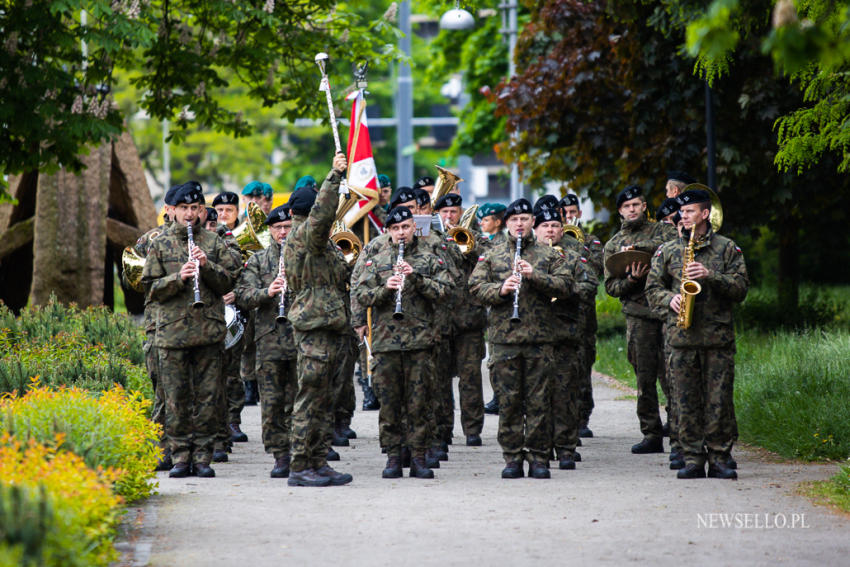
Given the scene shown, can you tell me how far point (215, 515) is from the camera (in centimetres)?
827

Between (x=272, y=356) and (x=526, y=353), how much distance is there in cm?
212

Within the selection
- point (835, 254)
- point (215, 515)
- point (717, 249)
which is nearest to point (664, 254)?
point (717, 249)

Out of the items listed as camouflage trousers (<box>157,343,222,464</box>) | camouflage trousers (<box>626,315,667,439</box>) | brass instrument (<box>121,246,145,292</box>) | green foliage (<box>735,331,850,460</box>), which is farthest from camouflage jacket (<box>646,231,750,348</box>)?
brass instrument (<box>121,246,145,292</box>)

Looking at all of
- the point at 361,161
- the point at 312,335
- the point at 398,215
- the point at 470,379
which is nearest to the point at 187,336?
the point at 312,335

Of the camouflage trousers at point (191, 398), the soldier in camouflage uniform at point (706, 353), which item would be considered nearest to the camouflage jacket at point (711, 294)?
the soldier in camouflage uniform at point (706, 353)

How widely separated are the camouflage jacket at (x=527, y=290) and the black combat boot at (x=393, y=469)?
1.25m

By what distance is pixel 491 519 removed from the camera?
26.6ft

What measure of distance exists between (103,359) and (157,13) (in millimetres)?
7387

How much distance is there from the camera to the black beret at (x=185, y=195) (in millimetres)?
10078

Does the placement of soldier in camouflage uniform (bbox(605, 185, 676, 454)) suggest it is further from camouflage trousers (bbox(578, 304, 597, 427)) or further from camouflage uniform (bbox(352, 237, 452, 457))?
camouflage uniform (bbox(352, 237, 452, 457))

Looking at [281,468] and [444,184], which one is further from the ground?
[444,184]

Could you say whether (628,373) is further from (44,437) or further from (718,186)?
(44,437)

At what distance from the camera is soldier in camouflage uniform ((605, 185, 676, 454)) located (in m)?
11.3

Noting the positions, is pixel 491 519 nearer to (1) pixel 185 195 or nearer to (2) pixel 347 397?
(1) pixel 185 195
